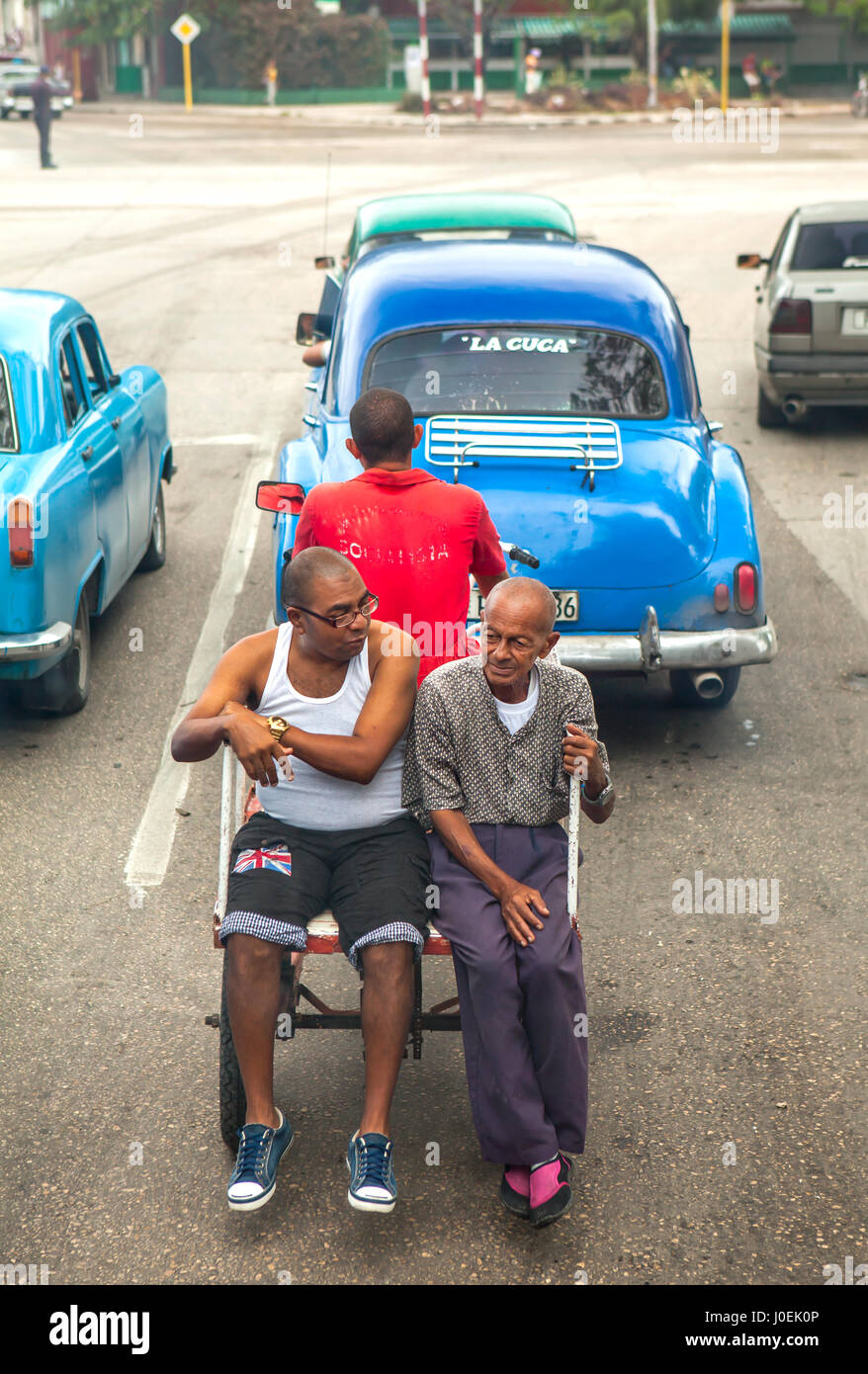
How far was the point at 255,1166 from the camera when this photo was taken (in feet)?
12.5

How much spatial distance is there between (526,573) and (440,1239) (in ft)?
10.5

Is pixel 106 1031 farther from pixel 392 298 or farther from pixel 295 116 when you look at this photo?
pixel 295 116

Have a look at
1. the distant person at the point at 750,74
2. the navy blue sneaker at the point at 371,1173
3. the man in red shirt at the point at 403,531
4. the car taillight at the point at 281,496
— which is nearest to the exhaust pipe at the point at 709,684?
the car taillight at the point at 281,496

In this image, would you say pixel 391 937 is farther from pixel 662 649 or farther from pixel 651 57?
pixel 651 57

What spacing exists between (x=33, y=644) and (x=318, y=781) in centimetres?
270

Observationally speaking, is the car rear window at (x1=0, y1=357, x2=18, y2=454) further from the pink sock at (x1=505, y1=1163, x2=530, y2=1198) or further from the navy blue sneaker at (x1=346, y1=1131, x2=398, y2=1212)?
the pink sock at (x1=505, y1=1163, x2=530, y2=1198)

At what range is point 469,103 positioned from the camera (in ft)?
189

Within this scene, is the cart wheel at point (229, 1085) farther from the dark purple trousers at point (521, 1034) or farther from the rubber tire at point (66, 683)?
the rubber tire at point (66, 683)

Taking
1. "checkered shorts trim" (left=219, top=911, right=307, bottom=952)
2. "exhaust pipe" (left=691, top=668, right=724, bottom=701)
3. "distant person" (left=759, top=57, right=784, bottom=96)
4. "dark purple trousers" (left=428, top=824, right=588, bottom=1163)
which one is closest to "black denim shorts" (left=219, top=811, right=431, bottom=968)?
"checkered shorts trim" (left=219, top=911, right=307, bottom=952)

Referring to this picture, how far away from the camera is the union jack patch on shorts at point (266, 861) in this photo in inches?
160

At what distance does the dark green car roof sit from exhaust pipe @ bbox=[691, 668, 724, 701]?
5345 millimetres

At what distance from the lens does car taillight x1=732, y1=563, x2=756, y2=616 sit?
6598mm

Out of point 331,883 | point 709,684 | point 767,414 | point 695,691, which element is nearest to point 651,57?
point 767,414
